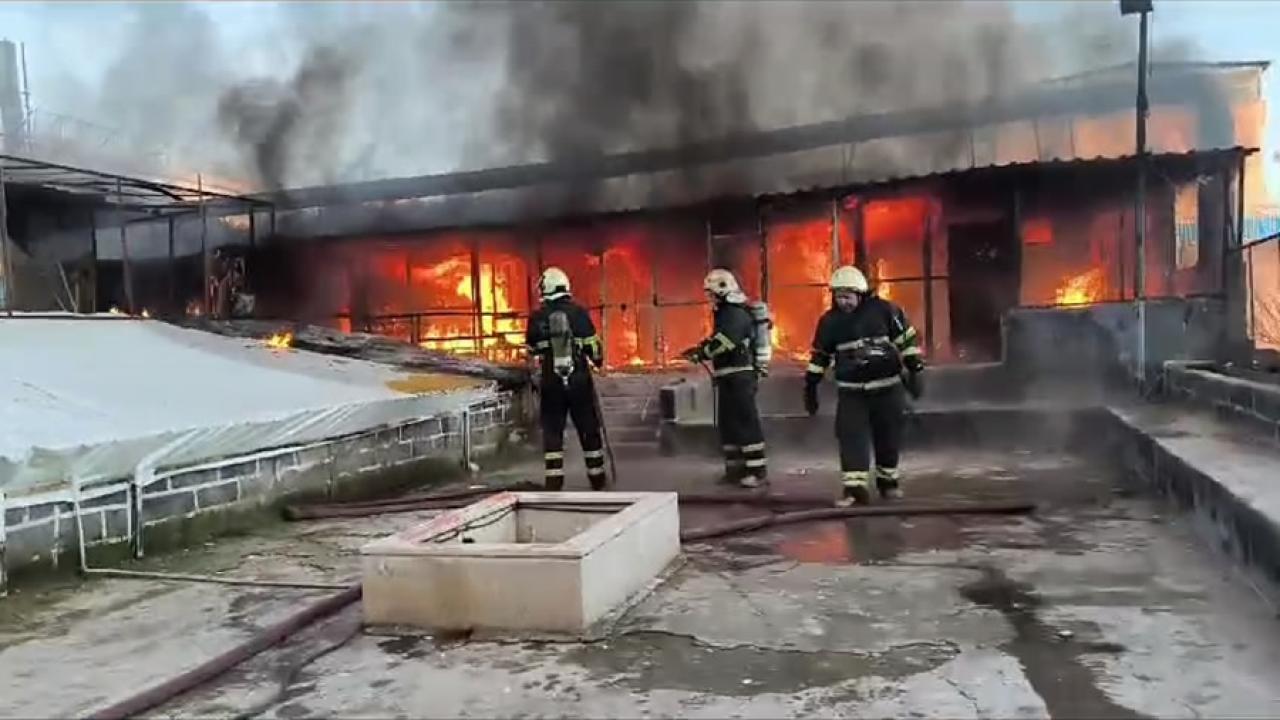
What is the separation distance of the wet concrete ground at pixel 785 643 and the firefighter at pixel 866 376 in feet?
3.50

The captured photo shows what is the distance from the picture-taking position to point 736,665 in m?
3.94

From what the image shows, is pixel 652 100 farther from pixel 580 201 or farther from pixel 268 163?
pixel 268 163

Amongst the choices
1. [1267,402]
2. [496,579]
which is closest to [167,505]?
[496,579]

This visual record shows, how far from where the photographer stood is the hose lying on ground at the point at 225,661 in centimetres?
362

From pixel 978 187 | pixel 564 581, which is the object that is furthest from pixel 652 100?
pixel 564 581

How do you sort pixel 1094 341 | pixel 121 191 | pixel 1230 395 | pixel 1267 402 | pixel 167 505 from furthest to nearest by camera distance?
pixel 121 191 → pixel 1094 341 → pixel 1230 395 → pixel 1267 402 → pixel 167 505

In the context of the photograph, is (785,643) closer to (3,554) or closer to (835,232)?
(3,554)

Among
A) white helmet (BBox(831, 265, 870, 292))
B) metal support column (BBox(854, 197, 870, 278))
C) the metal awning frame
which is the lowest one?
white helmet (BBox(831, 265, 870, 292))

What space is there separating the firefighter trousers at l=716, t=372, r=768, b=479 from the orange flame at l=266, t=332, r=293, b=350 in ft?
14.5

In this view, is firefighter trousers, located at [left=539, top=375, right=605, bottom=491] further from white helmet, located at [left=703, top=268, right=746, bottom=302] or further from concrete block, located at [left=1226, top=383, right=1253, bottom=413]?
concrete block, located at [left=1226, top=383, right=1253, bottom=413]

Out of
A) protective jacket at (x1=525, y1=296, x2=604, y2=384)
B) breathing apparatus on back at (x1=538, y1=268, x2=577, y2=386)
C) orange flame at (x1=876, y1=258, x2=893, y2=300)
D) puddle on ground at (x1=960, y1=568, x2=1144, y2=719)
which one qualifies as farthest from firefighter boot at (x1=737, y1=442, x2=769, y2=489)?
orange flame at (x1=876, y1=258, x2=893, y2=300)

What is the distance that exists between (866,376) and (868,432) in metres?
0.38

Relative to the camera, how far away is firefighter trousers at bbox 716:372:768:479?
27.5ft

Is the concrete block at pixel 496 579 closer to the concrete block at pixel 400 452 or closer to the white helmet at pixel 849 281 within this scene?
the white helmet at pixel 849 281
